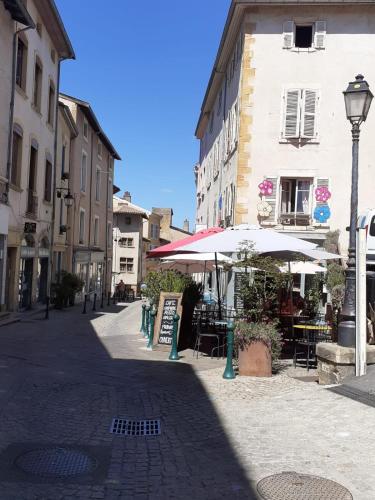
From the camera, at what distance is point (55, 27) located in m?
20.6

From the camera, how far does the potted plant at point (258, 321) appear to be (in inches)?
330

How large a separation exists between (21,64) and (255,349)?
1337 cm

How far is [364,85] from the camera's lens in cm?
814

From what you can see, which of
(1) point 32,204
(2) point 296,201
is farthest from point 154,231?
(2) point 296,201

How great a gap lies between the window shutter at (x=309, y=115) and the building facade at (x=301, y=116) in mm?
33

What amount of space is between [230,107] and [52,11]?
7.26 m

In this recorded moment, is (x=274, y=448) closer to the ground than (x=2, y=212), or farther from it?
closer to the ground

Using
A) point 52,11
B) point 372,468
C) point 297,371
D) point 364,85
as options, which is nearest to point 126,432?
point 372,468

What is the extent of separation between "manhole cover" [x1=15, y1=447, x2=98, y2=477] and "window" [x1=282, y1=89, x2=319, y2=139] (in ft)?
50.7

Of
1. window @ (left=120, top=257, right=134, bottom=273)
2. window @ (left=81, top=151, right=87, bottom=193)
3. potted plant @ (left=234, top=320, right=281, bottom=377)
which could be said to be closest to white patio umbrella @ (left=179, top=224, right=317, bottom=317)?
potted plant @ (left=234, top=320, right=281, bottom=377)

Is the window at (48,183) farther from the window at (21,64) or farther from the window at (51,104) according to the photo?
the window at (21,64)

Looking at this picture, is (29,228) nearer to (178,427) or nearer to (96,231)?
(178,427)

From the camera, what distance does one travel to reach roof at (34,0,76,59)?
62.0 feet

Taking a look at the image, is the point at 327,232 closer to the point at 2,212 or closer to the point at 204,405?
the point at 2,212
